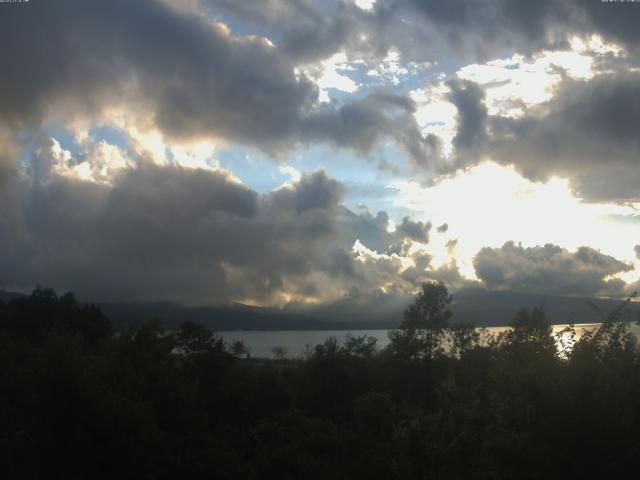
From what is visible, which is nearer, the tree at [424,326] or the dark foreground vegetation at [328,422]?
the dark foreground vegetation at [328,422]

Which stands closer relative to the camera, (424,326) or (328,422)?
(328,422)

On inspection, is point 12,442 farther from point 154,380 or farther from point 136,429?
point 154,380

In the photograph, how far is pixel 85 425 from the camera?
74.6ft

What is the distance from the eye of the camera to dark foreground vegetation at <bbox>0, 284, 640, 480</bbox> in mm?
13758

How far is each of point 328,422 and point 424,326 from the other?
47236mm

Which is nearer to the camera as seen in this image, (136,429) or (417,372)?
(136,429)

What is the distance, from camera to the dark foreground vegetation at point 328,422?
13758 mm

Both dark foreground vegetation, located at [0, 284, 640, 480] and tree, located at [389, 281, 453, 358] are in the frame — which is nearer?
dark foreground vegetation, located at [0, 284, 640, 480]

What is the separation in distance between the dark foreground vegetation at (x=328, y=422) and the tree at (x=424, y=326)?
71.9 ft

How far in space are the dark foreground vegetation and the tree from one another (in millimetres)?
21906

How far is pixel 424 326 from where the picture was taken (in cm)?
7050

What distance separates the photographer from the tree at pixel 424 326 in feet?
216

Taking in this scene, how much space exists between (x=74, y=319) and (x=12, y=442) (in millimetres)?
63382

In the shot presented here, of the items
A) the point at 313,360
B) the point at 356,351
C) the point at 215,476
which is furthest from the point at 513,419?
the point at 356,351
